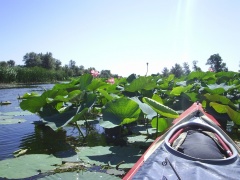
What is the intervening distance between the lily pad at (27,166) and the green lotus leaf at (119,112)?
2.34 feet

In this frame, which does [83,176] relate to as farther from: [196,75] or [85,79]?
[196,75]

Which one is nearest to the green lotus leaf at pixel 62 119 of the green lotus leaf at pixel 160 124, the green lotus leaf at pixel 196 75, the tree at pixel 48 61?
the green lotus leaf at pixel 160 124

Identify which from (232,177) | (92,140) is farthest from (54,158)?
(232,177)

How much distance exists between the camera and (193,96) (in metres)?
4.34

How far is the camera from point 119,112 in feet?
9.87

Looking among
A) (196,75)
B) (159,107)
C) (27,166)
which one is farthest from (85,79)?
(196,75)

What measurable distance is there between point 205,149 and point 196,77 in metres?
4.92

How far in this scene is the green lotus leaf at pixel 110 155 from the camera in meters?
2.54

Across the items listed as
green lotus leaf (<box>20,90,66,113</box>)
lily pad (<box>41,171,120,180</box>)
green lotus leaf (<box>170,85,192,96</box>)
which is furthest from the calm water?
green lotus leaf (<box>170,85,192,96</box>)

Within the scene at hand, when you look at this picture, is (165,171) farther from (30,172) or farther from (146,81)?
(146,81)

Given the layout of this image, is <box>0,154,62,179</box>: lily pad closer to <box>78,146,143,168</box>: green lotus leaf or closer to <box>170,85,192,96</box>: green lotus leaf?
<box>78,146,143,168</box>: green lotus leaf

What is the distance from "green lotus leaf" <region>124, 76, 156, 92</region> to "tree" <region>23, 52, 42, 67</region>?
59817 mm

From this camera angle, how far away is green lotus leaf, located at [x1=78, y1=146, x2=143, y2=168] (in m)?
2.54

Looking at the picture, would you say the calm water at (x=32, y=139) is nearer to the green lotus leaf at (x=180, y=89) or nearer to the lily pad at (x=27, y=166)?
the lily pad at (x=27, y=166)
